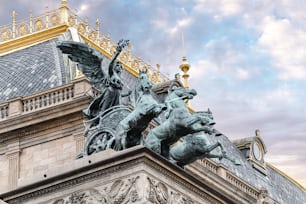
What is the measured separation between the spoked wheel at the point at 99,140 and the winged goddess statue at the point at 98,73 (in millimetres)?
1039

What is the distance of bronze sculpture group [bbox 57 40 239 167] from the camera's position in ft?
89.2

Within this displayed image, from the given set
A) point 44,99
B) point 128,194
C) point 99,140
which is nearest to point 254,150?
point 44,99

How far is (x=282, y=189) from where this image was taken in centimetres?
6631

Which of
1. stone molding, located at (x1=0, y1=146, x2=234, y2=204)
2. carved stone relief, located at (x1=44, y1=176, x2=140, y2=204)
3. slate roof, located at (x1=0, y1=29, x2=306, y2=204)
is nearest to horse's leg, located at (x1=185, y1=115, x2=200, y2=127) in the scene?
stone molding, located at (x1=0, y1=146, x2=234, y2=204)

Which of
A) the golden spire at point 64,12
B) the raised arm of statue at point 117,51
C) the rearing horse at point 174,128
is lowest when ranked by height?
the rearing horse at point 174,128

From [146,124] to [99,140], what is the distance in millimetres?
1210

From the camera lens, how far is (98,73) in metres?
30.0

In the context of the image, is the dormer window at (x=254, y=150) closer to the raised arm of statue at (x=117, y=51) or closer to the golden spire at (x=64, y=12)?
the golden spire at (x=64, y=12)

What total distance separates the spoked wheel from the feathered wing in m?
2.45

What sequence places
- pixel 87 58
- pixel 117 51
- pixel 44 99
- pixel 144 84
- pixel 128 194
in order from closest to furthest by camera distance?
pixel 128 194, pixel 144 84, pixel 117 51, pixel 87 58, pixel 44 99

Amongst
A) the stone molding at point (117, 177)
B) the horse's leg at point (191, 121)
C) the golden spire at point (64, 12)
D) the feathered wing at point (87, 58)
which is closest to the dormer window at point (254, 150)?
the golden spire at point (64, 12)

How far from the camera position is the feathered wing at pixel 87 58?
30.0 metres

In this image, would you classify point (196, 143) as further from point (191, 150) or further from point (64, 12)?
point (64, 12)

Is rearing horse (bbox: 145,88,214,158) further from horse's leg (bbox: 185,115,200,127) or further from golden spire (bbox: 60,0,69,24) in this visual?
golden spire (bbox: 60,0,69,24)
